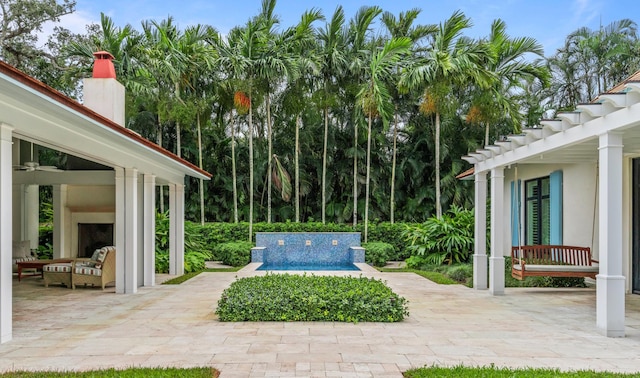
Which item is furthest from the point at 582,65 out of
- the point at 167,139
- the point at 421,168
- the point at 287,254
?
the point at 167,139

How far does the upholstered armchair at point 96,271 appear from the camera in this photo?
10906 mm

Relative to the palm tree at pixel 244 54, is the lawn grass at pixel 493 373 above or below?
below

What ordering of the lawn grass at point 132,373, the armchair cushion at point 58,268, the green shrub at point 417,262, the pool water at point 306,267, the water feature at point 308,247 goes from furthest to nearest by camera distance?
the water feature at point 308,247, the pool water at point 306,267, the green shrub at point 417,262, the armchair cushion at point 58,268, the lawn grass at point 132,373

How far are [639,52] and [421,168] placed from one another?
9975 millimetres

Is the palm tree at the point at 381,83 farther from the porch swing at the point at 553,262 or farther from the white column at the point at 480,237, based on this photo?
the porch swing at the point at 553,262

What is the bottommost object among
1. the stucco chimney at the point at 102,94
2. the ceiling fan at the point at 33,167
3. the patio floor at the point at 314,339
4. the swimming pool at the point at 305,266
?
the swimming pool at the point at 305,266

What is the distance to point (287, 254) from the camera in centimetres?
1848

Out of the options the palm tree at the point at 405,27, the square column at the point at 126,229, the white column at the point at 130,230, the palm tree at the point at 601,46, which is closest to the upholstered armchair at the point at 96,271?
the square column at the point at 126,229

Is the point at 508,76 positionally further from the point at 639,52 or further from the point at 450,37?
the point at 639,52

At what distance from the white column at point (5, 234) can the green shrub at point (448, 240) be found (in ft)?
37.2

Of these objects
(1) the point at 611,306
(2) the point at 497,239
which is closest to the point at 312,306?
(1) the point at 611,306

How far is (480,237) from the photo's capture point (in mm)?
11164

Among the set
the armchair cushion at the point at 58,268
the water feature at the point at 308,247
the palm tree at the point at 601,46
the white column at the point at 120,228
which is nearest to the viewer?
the white column at the point at 120,228

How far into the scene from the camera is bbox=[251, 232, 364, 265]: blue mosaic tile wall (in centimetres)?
1839
